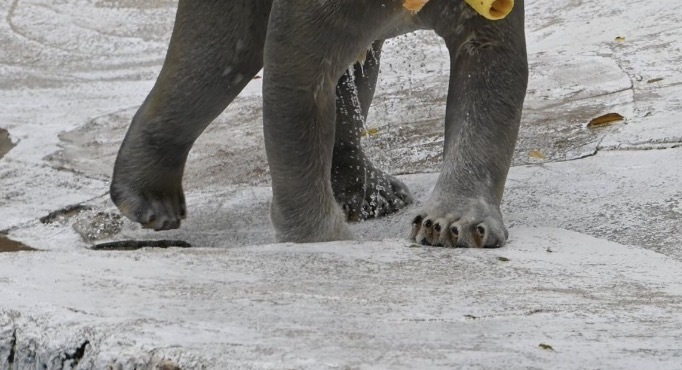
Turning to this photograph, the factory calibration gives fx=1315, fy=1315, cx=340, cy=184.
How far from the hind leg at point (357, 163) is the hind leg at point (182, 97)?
1.55ft

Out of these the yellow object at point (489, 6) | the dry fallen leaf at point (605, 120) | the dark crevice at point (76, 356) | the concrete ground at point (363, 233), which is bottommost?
the dark crevice at point (76, 356)

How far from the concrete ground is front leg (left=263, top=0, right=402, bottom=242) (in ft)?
1.34

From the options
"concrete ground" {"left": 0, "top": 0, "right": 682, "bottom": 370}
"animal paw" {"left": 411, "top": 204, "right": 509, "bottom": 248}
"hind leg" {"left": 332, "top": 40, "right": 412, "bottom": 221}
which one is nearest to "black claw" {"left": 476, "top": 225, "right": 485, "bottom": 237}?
"animal paw" {"left": 411, "top": 204, "right": 509, "bottom": 248}

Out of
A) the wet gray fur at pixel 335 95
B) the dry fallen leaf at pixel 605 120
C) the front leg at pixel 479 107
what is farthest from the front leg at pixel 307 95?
the dry fallen leaf at pixel 605 120

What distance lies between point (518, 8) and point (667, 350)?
2352 mm

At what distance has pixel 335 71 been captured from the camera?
15.3 feet

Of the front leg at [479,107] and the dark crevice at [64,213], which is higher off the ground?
the front leg at [479,107]

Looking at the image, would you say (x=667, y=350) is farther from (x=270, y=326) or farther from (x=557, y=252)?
(x=557, y=252)

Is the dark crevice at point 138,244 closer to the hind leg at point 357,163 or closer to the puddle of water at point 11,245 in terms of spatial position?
the puddle of water at point 11,245

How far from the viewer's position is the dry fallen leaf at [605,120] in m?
6.27

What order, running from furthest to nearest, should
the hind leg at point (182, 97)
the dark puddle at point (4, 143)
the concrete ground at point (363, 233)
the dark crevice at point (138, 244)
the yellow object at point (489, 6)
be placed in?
the dark puddle at point (4, 143), the dark crevice at point (138, 244), the hind leg at point (182, 97), the yellow object at point (489, 6), the concrete ground at point (363, 233)

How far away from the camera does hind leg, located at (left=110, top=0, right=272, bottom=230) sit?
5.42m

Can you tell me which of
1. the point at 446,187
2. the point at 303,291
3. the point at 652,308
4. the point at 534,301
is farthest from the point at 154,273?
the point at 446,187

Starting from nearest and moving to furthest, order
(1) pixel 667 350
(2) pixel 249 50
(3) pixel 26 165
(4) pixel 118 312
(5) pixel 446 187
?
(1) pixel 667 350, (4) pixel 118 312, (5) pixel 446 187, (2) pixel 249 50, (3) pixel 26 165
